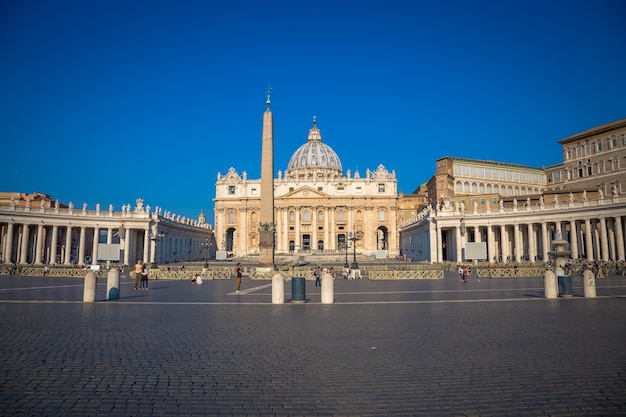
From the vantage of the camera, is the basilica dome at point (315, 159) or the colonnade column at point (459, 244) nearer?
the colonnade column at point (459, 244)

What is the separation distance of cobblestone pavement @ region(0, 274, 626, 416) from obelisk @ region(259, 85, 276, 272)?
18.6 metres

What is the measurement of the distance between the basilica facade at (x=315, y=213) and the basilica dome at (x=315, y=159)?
807 inches

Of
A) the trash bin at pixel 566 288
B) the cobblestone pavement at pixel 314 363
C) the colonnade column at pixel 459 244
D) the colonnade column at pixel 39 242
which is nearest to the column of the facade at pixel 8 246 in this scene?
the colonnade column at pixel 39 242

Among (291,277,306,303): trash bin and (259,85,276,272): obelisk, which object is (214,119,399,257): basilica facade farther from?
(291,277,306,303): trash bin

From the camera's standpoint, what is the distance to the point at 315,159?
112m

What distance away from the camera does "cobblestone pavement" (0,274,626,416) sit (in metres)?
4.79

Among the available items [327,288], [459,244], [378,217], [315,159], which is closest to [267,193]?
[327,288]

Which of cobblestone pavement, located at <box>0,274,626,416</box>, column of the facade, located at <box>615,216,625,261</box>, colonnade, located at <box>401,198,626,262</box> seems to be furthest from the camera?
colonnade, located at <box>401,198,626,262</box>

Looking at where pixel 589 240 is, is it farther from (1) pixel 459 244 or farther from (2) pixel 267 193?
(2) pixel 267 193

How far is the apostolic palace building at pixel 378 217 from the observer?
46438mm

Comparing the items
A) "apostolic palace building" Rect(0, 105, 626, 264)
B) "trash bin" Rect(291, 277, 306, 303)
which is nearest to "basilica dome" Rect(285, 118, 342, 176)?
"apostolic palace building" Rect(0, 105, 626, 264)

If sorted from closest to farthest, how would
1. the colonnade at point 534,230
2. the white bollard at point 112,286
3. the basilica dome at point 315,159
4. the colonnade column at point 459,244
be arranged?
the white bollard at point 112,286 < the colonnade at point 534,230 < the colonnade column at point 459,244 < the basilica dome at point 315,159

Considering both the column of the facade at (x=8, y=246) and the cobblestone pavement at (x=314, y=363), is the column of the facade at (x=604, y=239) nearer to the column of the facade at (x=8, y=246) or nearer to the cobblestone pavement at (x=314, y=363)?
the cobblestone pavement at (x=314, y=363)

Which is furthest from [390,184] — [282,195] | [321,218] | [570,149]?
[570,149]
